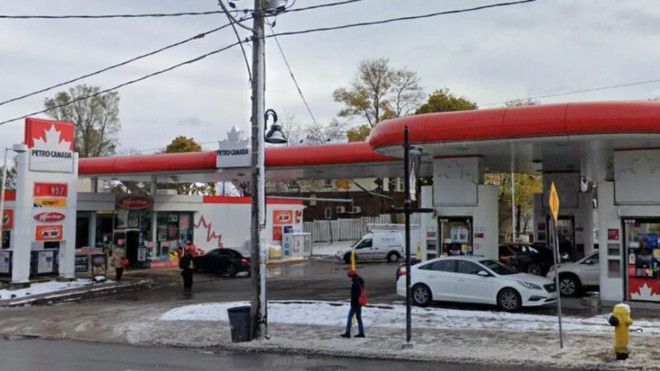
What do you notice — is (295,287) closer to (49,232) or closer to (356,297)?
(49,232)

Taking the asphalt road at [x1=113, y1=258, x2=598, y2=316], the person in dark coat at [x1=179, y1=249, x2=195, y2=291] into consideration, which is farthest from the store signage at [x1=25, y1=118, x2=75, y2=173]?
the person in dark coat at [x1=179, y1=249, x2=195, y2=291]

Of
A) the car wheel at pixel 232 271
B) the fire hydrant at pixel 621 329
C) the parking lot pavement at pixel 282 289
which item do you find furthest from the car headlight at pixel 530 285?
the car wheel at pixel 232 271

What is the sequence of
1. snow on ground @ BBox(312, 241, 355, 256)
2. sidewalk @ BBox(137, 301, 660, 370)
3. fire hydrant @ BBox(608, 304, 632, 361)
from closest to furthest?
fire hydrant @ BBox(608, 304, 632, 361) → sidewalk @ BBox(137, 301, 660, 370) → snow on ground @ BBox(312, 241, 355, 256)

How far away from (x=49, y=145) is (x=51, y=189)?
1.82 m

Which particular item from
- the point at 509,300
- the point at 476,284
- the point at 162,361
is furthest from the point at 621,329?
the point at 162,361

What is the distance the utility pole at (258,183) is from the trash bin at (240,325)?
0.37 feet

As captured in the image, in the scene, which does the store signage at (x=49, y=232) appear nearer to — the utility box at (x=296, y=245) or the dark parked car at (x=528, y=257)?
the utility box at (x=296, y=245)

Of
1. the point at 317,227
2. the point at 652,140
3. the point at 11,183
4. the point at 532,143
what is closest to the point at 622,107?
the point at 652,140

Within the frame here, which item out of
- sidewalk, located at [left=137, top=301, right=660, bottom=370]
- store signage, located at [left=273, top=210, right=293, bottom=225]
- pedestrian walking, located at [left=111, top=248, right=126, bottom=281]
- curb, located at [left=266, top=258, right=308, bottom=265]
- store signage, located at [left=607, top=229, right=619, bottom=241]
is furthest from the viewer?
store signage, located at [left=273, top=210, right=293, bottom=225]

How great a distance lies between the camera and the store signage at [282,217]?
4299cm

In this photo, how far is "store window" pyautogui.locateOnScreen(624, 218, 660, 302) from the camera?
711 inches

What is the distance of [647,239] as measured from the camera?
59.9 ft

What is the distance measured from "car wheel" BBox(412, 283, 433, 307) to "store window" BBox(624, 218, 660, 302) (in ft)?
17.8

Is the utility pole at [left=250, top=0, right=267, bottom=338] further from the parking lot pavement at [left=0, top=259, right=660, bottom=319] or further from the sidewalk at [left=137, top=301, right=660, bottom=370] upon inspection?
the parking lot pavement at [left=0, top=259, right=660, bottom=319]
